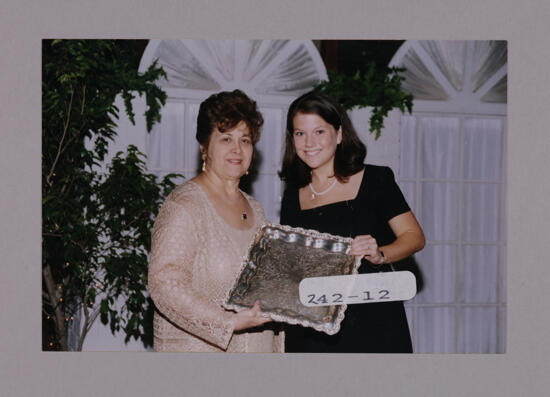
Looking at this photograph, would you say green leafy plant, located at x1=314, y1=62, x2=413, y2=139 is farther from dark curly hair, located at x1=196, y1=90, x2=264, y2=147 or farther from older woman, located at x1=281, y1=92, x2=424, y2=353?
dark curly hair, located at x1=196, y1=90, x2=264, y2=147

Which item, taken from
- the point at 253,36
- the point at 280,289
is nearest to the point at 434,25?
the point at 253,36

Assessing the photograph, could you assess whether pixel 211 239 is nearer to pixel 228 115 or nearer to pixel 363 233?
pixel 228 115

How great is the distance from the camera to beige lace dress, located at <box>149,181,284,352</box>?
209 cm

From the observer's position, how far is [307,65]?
2350 millimetres

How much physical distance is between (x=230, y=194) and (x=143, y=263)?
0.50 m

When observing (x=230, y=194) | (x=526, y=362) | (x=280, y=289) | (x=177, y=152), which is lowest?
(x=526, y=362)

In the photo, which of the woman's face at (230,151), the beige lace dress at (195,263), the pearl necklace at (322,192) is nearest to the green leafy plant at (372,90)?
the pearl necklace at (322,192)

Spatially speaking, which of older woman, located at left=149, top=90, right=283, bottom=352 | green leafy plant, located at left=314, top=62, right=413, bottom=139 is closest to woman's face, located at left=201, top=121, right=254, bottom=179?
older woman, located at left=149, top=90, right=283, bottom=352

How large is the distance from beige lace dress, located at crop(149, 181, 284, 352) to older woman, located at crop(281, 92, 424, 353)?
0.30m

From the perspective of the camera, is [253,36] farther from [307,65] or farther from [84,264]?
[84,264]

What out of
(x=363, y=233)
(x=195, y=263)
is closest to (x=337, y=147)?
(x=363, y=233)

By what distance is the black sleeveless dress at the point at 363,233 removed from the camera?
2211 mm

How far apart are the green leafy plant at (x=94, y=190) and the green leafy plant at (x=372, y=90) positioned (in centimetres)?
72

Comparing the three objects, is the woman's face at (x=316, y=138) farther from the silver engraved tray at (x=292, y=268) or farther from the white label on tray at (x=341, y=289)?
the white label on tray at (x=341, y=289)
